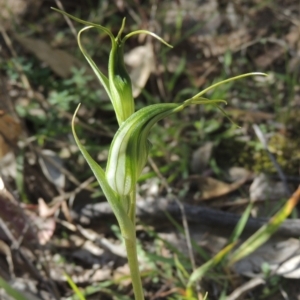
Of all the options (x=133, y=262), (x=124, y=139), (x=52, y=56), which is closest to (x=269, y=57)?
(x=52, y=56)

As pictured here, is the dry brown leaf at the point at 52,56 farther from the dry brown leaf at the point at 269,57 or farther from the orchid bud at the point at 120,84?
the orchid bud at the point at 120,84

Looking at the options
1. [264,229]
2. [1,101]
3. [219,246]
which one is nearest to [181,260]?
[219,246]

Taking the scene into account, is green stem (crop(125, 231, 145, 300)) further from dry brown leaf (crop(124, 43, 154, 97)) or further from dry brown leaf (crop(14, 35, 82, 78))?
dry brown leaf (crop(14, 35, 82, 78))

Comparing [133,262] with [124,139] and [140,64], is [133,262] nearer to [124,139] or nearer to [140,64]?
[124,139]

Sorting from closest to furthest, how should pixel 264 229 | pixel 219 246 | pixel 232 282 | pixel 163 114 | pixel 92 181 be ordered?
1. pixel 163 114
2. pixel 264 229
3. pixel 232 282
4. pixel 219 246
5. pixel 92 181

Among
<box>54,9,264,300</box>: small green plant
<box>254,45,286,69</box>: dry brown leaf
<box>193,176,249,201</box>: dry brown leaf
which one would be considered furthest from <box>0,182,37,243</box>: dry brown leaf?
<box>254,45,286,69</box>: dry brown leaf

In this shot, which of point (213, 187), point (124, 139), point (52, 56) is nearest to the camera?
point (124, 139)

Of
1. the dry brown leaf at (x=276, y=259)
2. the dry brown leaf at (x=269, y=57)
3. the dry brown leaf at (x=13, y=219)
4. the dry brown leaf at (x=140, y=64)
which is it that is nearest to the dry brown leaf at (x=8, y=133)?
the dry brown leaf at (x=13, y=219)

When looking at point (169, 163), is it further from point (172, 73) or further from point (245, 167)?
point (172, 73)
